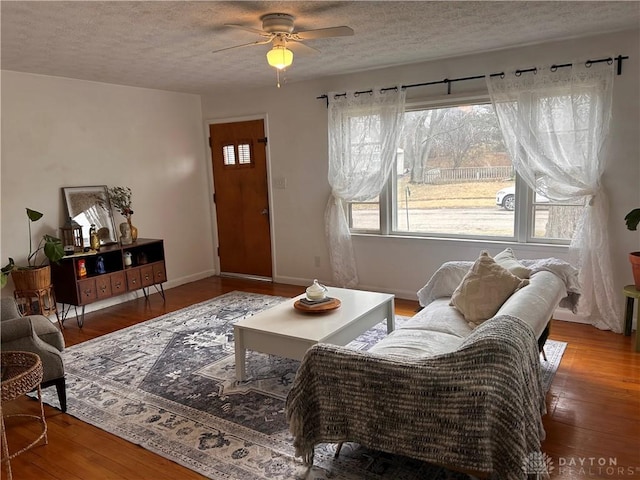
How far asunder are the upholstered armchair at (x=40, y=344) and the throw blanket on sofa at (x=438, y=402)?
161 centimetres

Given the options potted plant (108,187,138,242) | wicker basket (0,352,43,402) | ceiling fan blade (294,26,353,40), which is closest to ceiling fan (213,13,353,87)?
ceiling fan blade (294,26,353,40)

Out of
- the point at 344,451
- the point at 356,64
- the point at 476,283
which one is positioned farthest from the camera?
the point at 356,64

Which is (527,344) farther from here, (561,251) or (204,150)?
(204,150)

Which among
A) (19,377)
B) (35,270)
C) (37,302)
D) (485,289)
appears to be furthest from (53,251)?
(485,289)

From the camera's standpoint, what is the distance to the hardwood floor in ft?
7.32

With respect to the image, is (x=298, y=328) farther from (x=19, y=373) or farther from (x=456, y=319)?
(x=19, y=373)

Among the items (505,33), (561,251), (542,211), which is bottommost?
(561,251)

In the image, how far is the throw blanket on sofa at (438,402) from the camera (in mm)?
1693

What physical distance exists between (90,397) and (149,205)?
294cm

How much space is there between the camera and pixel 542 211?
4.21 meters

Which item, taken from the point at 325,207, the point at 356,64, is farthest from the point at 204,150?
the point at 356,64

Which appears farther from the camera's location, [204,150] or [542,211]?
[204,150]

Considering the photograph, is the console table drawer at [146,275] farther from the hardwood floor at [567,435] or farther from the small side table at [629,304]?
the small side table at [629,304]

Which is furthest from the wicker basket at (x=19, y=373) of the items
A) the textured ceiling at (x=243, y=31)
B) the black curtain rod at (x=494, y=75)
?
the black curtain rod at (x=494, y=75)
